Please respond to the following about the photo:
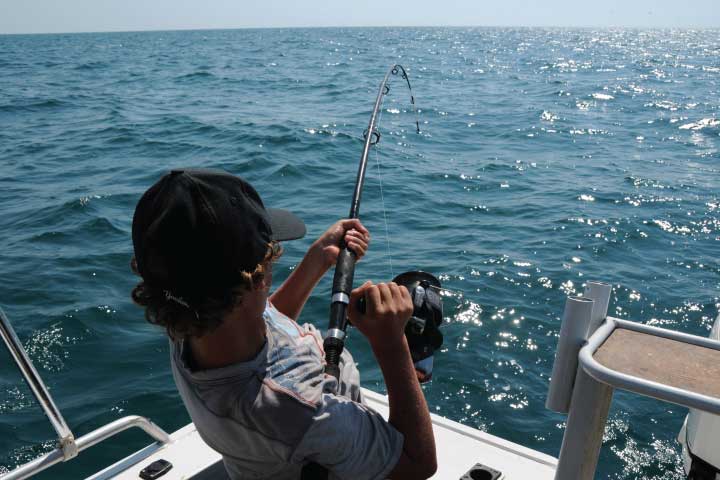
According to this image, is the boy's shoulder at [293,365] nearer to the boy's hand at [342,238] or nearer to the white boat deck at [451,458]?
the boy's hand at [342,238]

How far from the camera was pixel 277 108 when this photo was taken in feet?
49.5

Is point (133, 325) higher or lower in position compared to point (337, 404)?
lower

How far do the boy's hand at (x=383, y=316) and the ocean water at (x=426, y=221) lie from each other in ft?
3.02

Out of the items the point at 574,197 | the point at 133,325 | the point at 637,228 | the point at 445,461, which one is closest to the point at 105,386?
the point at 133,325

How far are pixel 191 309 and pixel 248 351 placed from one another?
166 millimetres

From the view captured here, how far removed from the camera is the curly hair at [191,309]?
1300mm

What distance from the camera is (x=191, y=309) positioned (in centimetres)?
130

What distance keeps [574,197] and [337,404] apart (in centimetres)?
730

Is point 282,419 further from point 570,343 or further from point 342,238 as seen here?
point 342,238

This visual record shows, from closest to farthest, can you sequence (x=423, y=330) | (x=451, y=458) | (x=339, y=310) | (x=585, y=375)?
1. (x=585, y=375)
2. (x=339, y=310)
3. (x=423, y=330)
4. (x=451, y=458)

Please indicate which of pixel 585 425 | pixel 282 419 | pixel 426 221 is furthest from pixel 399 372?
pixel 426 221

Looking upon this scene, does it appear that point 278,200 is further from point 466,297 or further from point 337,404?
point 337,404

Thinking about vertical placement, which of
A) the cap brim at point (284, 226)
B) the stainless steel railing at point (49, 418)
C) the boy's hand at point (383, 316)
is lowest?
the stainless steel railing at point (49, 418)

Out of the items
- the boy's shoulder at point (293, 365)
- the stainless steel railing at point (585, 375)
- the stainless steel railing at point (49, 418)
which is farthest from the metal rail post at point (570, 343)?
the stainless steel railing at point (49, 418)
